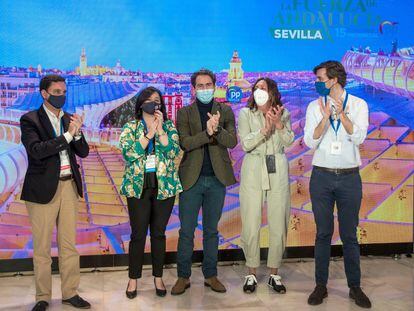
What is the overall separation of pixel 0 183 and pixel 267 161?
2.24m

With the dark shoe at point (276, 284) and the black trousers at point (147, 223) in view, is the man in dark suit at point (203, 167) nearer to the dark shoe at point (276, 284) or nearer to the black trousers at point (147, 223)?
the black trousers at point (147, 223)

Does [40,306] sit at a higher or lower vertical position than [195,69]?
lower

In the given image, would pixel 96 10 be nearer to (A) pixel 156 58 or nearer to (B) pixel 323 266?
(A) pixel 156 58

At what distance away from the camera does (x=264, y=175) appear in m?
3.83

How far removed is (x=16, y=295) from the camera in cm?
389

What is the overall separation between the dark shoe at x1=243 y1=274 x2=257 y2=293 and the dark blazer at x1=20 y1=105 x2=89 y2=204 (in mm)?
1610

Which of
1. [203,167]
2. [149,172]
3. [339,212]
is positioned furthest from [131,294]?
[339,212]

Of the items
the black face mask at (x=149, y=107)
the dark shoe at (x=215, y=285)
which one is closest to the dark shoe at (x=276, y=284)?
the dark shoe at (x=215, y=285)

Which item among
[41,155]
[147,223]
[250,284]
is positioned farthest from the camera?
[250,284]

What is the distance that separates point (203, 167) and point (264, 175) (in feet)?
1.52

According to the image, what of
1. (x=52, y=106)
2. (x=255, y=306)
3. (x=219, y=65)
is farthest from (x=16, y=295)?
(x=219, y=65)

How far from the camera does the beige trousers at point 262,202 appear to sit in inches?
152

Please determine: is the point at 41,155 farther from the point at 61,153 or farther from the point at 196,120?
the point at 196,120

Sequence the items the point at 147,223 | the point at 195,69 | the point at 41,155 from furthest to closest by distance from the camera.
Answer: the point at 195,69, the point at 147,223, the point at 41,155
